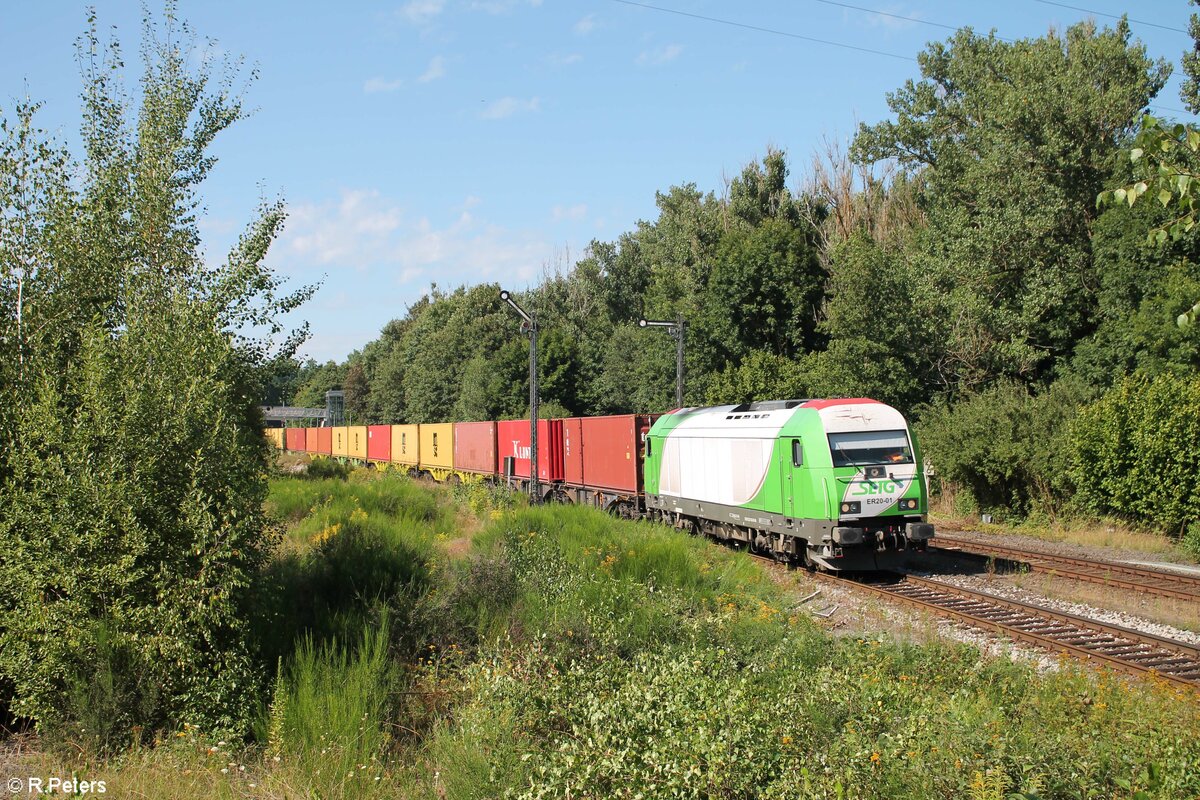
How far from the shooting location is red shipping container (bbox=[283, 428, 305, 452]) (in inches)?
2477

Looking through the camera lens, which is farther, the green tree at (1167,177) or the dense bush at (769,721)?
the dense bush at (769,721)

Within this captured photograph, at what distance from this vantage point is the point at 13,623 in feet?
22.6

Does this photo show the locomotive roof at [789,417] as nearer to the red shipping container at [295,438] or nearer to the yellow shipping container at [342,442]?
the yellow shipping container at [342,442]

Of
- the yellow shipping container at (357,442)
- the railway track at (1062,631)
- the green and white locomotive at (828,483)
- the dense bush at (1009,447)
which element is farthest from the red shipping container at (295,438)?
the railway track at (1062,631)

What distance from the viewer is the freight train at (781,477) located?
1409cm

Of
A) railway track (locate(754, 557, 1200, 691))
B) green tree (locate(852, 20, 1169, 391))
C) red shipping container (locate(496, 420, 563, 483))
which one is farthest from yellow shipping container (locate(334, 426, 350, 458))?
railway track (locate(754, 557, 1200, 691))

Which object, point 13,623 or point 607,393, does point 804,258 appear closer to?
point 607,393

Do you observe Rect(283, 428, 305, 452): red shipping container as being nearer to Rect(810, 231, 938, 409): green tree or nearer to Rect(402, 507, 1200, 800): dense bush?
Rect(810, 231, 938, 409): green tree

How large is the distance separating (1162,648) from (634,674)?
23.2ft

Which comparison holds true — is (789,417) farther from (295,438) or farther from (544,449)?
(295,438)

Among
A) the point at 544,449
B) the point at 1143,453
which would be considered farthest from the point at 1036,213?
the point at 544,449

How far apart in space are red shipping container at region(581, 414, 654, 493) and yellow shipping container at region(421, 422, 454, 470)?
13.4 metres

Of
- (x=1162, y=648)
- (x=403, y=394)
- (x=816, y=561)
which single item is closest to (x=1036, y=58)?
(x=816, y=561)

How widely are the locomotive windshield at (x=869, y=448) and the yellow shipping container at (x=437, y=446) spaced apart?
25744 mm
